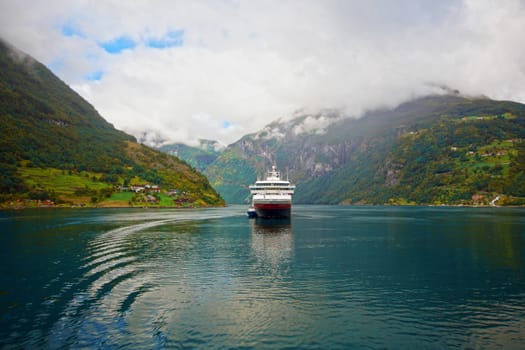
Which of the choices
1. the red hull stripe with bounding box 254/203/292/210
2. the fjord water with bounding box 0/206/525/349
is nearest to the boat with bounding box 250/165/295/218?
the red hull stripe with bounding box 254/203/292/210

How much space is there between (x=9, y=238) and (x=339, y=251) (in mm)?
67051

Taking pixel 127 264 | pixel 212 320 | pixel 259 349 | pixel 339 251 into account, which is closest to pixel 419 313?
pixel 259 349

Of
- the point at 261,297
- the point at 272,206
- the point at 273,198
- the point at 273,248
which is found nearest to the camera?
the point at 261,297

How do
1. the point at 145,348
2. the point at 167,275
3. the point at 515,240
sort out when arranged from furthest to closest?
the point at 515,240 → the point at 167,275 → the point at 145,348

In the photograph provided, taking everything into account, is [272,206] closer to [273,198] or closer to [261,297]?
[273,198]

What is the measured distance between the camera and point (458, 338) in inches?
898

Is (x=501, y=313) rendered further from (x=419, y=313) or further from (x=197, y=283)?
(x=197, y=283)

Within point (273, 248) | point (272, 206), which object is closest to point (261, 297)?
point (273, 248)

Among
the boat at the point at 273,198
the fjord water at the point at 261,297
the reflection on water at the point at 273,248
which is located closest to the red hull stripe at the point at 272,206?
the boat at the point at 273,198

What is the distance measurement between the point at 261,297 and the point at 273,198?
95131 millimetres

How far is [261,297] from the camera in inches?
1265

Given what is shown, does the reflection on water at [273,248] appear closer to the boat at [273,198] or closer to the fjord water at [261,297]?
the fjord water at [261,297]

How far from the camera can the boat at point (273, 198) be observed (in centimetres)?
12588

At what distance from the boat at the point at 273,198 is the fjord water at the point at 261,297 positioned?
64.9 meters
